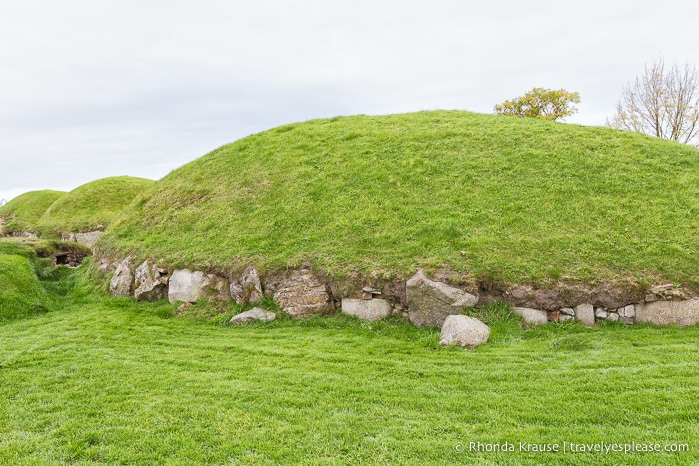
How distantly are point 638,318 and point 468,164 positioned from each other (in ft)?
29.5

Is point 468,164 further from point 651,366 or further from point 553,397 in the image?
point 553,397

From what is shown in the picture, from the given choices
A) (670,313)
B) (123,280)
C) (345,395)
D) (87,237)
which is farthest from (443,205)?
(87,237)

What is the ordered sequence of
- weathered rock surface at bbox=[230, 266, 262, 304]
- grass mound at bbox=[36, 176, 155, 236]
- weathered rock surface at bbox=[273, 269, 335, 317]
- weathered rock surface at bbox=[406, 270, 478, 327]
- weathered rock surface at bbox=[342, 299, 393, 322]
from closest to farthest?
1. weathered rock surface at bbox=[406, 270, 478, 327]
2. weathered rock surface at bbox=[342, 299, 393, 322]
3. weathered rock surface at bbox=[273, 269, 335, 317]
4. weathered rock surface at bbox=[230, 266, 262, 304]
5. grass mound at bbox=[36, 176, 155, 236]

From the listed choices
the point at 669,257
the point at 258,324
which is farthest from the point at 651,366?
the point at 258,324

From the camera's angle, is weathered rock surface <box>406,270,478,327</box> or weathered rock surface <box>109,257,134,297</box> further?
weathered rock surface <box>109,257,134,297</box>

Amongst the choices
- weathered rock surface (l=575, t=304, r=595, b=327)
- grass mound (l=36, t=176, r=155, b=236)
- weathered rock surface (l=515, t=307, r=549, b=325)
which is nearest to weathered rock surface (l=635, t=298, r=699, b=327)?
weathered rock surface (l=575, t=304, r=595, b=327)

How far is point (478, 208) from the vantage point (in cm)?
1490

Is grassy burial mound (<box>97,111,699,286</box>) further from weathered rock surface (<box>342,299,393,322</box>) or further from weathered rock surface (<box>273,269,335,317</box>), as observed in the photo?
weathered rock surface (<box>342,299,393,322</box>)

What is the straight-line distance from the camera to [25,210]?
46.6 metres

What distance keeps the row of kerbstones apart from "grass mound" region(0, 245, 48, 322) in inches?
120

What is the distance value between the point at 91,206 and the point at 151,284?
29394 millimetres

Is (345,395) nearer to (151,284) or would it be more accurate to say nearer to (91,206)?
(151,284)

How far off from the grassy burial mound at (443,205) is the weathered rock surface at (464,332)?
1719 millimetres

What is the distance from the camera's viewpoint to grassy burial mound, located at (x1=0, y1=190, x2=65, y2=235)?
42875 mm
